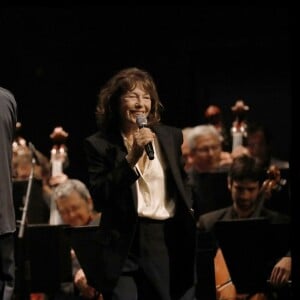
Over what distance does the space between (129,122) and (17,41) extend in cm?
417

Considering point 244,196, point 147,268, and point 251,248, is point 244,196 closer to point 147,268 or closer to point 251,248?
point 251,248

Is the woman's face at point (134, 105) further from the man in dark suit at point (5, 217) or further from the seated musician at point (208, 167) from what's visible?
the seated musician at point (208, 167)

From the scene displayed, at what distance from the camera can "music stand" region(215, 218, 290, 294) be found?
3889 millimetres

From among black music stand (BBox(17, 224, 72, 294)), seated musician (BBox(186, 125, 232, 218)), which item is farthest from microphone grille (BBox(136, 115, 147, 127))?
seated musician (BBox(186, 125, 232, 218))

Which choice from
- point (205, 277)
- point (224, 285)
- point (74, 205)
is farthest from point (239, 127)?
point (205, 277)

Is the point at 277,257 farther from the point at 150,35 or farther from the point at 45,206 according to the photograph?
the point at 150,35

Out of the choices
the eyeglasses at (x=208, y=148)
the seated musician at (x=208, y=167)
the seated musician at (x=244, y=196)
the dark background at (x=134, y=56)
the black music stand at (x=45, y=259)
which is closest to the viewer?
the black music stand at (x=45, y=259)

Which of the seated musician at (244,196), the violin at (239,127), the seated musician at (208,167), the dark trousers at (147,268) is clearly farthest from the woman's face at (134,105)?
the violin at (239,127)

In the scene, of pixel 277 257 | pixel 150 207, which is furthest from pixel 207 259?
pixel 150 207

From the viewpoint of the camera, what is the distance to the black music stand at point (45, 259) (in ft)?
14.3

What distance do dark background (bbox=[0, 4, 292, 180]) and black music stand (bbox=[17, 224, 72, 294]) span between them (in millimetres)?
2452

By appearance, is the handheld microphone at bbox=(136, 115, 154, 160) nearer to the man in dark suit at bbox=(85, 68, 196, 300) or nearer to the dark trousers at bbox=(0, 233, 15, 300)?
the man in dark suit at bbox=(85, 68, 196, 300)

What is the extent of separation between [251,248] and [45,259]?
1.16 meters

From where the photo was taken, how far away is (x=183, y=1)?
346 centimetres
